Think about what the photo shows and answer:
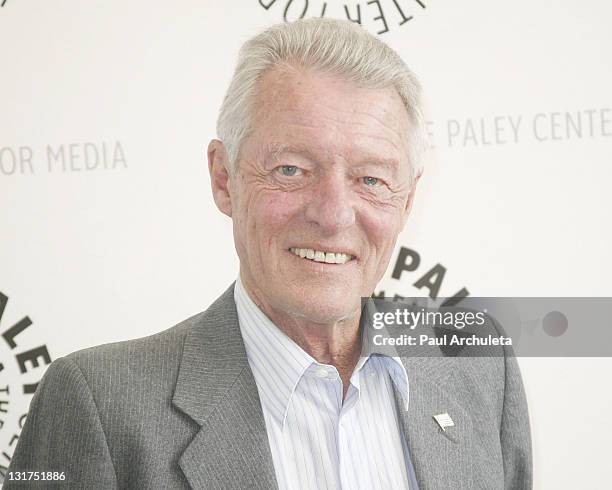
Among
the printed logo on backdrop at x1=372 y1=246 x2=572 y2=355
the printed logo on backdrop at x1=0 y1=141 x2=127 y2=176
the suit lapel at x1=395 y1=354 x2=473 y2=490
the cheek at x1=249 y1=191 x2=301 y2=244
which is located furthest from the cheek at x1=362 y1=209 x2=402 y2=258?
the printed logo on backdrop at x1=0 y1=141 x2=127 y2=176

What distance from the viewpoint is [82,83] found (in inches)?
81.3

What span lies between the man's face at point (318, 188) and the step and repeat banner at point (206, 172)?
84 centimetres

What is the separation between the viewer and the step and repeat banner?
2.05 m

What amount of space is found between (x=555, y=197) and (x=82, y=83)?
4.13ft

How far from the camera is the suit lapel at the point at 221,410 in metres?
1.16

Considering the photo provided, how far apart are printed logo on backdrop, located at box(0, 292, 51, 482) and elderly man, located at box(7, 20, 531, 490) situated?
87 cm

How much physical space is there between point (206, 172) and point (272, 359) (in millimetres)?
904

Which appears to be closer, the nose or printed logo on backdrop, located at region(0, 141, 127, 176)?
the nose

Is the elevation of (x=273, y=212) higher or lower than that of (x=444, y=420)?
higher

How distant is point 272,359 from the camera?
50.3 inches

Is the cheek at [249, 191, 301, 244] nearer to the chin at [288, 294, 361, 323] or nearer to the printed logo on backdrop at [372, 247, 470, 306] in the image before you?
the chin at [288, 294, 361, 323]

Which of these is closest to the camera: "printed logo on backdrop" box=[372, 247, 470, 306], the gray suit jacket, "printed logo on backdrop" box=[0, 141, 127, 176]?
the gray suit jacket

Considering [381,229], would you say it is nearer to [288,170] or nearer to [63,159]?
[288,170]

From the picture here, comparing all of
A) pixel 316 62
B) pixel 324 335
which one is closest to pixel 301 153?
pixel 316 62
